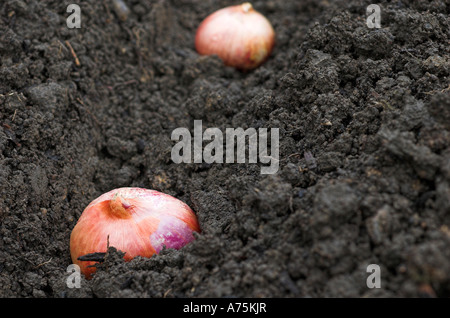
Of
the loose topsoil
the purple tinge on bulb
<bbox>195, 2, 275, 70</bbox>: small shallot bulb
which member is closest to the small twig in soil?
the loose topsoil

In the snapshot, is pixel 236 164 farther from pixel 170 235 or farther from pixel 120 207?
pixel 120 207

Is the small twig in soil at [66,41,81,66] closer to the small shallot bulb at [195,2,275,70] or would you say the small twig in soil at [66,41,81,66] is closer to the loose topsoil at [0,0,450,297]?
the loose topsoil at [0,0,450,297]

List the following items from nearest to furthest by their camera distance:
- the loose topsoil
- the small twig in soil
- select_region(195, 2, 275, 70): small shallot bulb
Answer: the loose topsoil → the small twig in soil → select_region(195, 2, 275, 70): small shallot bulb

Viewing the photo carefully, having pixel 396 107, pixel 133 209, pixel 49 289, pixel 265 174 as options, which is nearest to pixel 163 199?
pixel 133 209

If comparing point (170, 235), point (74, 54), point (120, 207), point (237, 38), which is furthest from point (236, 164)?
point (74, 54)

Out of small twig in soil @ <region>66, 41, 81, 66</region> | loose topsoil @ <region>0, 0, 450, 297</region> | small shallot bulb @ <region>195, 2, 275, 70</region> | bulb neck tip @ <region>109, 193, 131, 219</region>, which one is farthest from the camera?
small shallot bulb @ <region>195, 2, 275, 70</region>

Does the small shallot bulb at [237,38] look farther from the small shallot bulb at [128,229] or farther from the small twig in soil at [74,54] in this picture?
the small shallot bulb at [128,229]
